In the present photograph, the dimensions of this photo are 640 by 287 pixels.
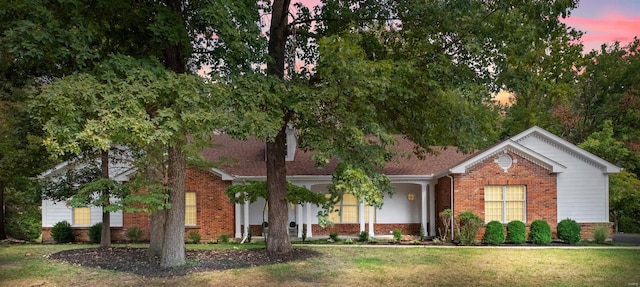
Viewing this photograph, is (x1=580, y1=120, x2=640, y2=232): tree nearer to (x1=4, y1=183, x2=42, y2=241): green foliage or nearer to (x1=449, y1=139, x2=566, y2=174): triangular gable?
(x1=449, y1=139, x2=566, y2=174): triangular gable

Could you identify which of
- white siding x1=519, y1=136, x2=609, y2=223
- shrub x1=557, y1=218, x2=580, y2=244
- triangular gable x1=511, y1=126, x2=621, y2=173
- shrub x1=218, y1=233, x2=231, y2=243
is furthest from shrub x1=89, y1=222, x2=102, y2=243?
white siding x1=519, y1=136, x2=609, y2=223

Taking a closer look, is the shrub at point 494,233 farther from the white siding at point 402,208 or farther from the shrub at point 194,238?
the shrub at point 194,238

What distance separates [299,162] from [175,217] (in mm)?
10174

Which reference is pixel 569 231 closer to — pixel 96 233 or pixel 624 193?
pixel 624 193

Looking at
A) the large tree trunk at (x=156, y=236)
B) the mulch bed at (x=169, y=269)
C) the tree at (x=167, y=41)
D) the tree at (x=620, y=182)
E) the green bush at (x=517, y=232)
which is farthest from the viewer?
the tree at (x=620, y=182)

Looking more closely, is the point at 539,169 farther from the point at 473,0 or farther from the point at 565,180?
the point at 473,0

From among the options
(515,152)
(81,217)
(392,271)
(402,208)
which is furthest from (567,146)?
(81,217)

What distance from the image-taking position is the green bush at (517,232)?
1881cm

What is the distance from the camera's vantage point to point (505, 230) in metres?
19.5

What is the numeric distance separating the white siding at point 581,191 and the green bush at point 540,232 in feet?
5.23

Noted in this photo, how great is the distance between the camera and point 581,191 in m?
20.1

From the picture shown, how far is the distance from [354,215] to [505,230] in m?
6.32

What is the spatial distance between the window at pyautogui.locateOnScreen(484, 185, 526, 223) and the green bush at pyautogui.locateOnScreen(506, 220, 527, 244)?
83 cm

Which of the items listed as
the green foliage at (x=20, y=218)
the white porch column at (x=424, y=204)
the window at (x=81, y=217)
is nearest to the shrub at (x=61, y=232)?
the window at (x=81, y=217)
